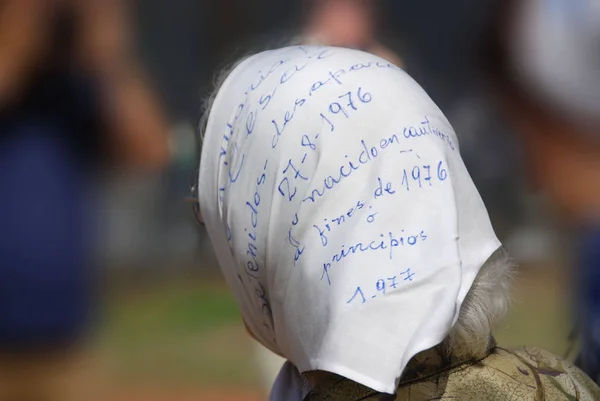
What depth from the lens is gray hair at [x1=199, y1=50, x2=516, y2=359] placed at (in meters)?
1.04

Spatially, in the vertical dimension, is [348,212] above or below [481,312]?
above

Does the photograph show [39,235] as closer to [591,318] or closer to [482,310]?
[591,318]

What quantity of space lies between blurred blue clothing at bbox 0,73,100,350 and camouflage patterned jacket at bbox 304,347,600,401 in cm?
211

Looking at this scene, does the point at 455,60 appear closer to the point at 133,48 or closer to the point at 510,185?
the point at 510,185

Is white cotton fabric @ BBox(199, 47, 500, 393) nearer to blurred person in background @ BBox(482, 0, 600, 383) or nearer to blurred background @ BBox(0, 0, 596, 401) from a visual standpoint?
blurred background @ BBox(0, 0, 596, 401)

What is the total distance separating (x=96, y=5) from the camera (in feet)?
12.1

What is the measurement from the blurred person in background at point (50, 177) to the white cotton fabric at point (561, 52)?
229 cm

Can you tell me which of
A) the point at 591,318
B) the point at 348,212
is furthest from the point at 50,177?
the point at 348,212

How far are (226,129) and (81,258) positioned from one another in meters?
2.08

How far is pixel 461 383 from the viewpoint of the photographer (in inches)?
40.2

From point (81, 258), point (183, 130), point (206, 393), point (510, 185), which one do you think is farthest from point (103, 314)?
point (510, 185)

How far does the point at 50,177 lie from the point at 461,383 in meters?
2.30

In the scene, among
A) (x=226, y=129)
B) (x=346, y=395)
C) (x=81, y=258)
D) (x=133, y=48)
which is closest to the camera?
(x=346, y=395)

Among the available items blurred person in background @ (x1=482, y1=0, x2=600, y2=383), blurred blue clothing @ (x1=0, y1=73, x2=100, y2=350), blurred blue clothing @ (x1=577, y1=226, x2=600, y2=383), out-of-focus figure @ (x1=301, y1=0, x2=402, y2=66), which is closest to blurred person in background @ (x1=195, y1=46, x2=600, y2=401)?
blurred blue clothing @ (x1=577, y1=226, x2=600, y2=383)
